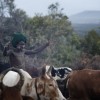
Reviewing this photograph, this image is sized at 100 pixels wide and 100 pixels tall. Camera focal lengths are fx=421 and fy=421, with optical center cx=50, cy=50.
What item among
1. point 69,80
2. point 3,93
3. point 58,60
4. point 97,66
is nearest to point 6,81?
point 3,93

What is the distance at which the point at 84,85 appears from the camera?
6.91m

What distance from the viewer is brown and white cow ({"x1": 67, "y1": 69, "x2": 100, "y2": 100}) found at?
Result: 22.5ft

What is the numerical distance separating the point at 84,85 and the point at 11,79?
2.75 meters

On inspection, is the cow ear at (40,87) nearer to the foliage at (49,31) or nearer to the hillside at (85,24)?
the foliage at (49,31)

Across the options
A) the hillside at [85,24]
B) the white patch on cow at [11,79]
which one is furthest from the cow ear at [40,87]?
the hillside at [85,24]

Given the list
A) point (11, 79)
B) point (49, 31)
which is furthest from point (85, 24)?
point (11, 79)

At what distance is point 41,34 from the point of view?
72.8 ft

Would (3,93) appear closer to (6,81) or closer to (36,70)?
(6,81)

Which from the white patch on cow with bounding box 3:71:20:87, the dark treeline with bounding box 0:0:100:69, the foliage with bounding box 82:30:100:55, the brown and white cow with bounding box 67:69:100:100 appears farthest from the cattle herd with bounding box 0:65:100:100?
the foliage with bounding box 82:30:100:55

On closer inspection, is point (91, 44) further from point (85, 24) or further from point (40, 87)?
point (85, 24)

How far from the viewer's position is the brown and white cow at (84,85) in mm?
6867

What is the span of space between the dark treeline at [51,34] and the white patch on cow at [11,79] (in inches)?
463

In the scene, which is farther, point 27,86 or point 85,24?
point 85,24

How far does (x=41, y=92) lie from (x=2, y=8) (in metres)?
16.8
